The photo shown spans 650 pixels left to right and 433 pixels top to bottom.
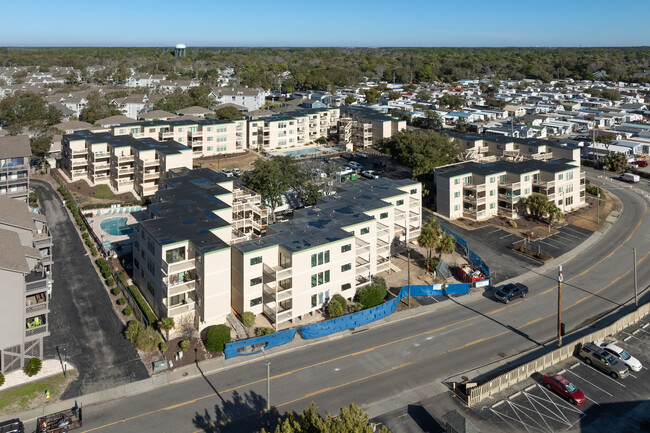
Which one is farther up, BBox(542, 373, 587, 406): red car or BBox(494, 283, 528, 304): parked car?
BBox(494, 283, 528, 304): parked car

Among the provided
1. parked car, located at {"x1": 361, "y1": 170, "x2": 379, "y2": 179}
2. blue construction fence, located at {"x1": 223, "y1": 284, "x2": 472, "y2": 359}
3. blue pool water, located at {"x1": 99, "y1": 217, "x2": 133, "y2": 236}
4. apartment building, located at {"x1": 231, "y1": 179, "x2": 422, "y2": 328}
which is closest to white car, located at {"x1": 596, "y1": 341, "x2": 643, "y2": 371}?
blue construction fence, located at {"x1": 223, "y1": 284, "x2": 472, "y2": 359}

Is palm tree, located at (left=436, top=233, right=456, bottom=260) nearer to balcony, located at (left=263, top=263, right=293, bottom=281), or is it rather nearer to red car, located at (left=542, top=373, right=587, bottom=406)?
balcony, located at (left=263, top=263, right=293, bottom=281)

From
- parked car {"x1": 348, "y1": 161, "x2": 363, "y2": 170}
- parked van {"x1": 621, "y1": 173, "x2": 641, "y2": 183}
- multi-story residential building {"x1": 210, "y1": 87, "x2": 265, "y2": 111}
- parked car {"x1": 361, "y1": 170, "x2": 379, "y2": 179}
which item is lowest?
parked van {"x1": 621, "y1": 173, "x2": 641, "y2": 183}

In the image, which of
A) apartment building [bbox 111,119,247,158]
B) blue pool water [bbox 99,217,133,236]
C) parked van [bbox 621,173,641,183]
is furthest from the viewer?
apartment building [bbox 111,119,247,158]

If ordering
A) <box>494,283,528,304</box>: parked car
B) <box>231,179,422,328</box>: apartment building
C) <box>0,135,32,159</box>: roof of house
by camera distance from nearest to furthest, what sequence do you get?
<box>231,179,422,328</box>: apartment building < <box>494,283,528,304</box>: parked car < <box>0,135,32,159</box>: roof of house

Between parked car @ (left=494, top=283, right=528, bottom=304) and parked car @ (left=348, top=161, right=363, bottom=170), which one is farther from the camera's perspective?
parked car @ (left=348, top=161, right=363, bottom=170)

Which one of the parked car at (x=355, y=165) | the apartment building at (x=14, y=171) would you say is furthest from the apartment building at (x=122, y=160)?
the parked car at (x=355, y=165)

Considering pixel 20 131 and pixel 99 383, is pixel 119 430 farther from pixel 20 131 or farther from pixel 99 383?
pixel 20 131

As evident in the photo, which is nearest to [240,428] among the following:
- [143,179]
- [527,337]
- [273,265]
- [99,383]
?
[99,383]

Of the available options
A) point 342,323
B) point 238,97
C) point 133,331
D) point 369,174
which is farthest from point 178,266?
point 238,97

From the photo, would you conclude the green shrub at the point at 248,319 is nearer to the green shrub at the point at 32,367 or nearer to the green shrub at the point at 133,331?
the green shrub at the point at 133,331
